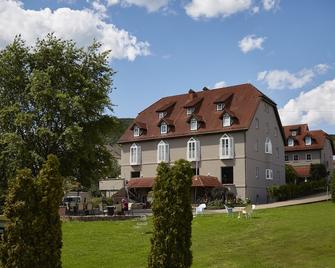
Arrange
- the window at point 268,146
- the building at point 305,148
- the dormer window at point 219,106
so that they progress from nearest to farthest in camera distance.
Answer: the dormer window at point 219,106, the window at point 268,146, the building at point 305,148

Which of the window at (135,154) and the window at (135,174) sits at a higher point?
the window at (135,154)

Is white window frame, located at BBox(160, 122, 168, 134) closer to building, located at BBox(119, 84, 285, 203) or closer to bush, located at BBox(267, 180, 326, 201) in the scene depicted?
building, located at BBox(119, 84, 285, 203)

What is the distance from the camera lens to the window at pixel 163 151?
62469 mm

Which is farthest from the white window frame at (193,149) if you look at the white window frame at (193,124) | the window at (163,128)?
the window at (163,128)

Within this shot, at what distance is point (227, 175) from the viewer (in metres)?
57.8

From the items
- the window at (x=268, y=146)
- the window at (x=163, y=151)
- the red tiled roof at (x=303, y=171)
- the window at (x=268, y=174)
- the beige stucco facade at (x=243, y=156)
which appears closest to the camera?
the beige stucco facade at (x=243, y=156)

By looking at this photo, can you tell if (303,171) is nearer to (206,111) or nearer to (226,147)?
(206,111)

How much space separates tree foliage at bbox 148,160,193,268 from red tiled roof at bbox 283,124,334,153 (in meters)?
69.3

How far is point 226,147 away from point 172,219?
44.6 metres

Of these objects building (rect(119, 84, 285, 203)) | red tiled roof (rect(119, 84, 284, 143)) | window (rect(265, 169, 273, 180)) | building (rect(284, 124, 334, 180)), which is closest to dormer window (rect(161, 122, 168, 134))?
building (rect(119, 84, 285, 203))

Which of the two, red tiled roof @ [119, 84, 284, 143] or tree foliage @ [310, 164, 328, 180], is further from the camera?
tree foliage @ [310, 164, 328, 180]

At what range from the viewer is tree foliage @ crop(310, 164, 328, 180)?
7656 centimetres

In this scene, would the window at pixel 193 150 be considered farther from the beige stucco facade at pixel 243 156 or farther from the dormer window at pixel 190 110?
the dormer window at pixel 190 110

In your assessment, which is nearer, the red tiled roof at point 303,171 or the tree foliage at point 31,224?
the tree foliage at point 31,224
